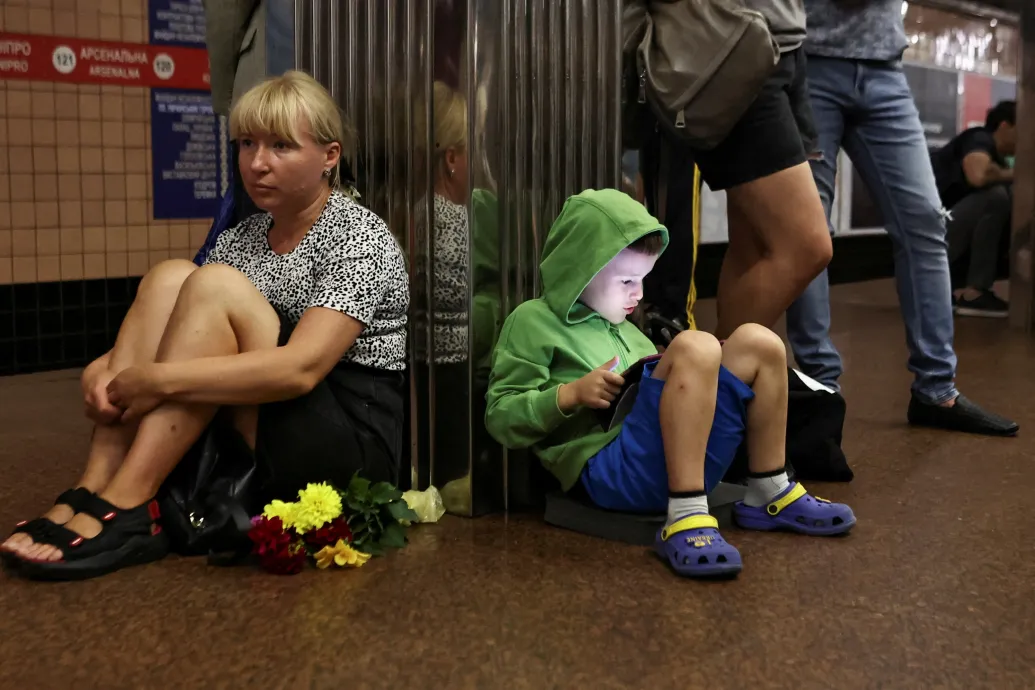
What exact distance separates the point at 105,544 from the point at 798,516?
3.80ft

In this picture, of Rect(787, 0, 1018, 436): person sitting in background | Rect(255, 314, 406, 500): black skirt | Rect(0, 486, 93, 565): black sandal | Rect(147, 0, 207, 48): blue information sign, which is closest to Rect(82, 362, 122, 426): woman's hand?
Rect(0, 486, 93, 565): black sandal

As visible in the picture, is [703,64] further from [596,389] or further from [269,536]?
[269,536]

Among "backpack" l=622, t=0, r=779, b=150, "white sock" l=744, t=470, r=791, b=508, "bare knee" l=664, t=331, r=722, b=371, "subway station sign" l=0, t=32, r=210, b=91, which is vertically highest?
"subway station sign" l=0, t=32, r=210, b=91

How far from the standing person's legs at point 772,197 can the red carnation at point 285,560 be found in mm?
1072

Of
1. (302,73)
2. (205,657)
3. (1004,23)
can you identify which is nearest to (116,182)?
(302,73)

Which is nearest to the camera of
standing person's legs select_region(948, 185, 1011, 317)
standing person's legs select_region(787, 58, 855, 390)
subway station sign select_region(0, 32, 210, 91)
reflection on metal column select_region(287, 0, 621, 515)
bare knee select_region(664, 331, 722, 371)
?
bare knee select_region(664, 331, 722, 371)

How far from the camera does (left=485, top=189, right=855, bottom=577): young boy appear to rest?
76.0 inches

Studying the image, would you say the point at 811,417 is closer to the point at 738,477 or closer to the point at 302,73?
the point at 738,477

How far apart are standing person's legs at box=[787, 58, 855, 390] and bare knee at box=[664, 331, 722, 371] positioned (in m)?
1.01

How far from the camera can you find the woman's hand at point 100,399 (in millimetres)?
1930

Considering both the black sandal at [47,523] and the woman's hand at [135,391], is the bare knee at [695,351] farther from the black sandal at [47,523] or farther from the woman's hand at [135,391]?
the black sandal at [47,523]

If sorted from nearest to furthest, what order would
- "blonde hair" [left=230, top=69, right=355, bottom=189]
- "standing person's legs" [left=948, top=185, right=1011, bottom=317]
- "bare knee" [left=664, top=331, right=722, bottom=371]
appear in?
"bare knee" [left=664, top=331, right=722, bottom=371] < "blonde hair" [left=230, top=69, right=355, bottom=189] < "standing person's legs" [left=948, top=185, right=1011, bottom=317]

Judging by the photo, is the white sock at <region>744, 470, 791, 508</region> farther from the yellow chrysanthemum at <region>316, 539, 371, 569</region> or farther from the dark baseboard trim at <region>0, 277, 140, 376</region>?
the dark baseboard trim at <region>0, 277, 140, 376</region>

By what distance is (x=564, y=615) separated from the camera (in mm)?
1691
